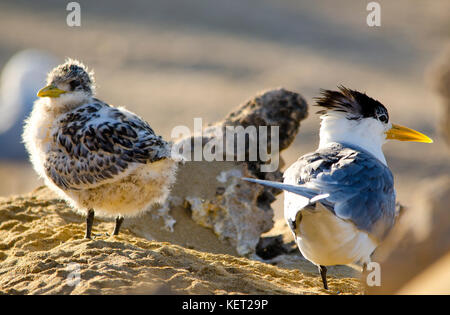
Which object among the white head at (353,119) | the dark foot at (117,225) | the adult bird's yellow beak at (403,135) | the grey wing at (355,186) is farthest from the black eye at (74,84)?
the adult bird's yellow beak at (403,135)

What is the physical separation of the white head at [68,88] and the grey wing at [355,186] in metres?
2.30

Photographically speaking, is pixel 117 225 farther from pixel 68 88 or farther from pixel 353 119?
pixel 353 119

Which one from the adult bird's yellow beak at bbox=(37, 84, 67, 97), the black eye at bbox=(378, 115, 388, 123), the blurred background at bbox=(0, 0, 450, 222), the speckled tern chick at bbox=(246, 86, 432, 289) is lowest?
the speckled tern chick at bbox=(246, 86, 432, 289)

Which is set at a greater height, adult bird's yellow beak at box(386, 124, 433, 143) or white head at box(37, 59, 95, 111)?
white head at box(37, 59, 95, 111)

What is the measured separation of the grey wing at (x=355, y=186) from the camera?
4105 mm

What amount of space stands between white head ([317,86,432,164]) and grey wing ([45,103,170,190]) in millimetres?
1421

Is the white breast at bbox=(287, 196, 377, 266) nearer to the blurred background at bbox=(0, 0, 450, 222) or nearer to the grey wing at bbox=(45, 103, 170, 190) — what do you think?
the grey wing at bbox=(45, 103, 170, 190)

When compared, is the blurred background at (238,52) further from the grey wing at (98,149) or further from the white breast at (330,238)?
the white breast at (330,238)

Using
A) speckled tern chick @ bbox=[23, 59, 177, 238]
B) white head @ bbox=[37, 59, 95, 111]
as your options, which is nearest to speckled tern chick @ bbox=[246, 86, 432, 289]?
speckled tern chick @ bbox=[23, 59, 177, 238]

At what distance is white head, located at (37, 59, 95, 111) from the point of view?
5.68 meters

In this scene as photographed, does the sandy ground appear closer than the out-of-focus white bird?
Yes
